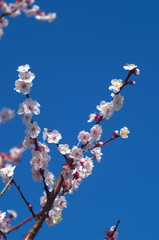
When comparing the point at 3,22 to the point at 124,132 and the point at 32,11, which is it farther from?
the point at 124,132

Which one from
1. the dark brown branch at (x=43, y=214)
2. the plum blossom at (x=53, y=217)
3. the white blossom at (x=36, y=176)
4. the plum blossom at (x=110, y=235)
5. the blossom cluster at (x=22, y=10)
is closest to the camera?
the blossom cluster at (x=22, y=10)

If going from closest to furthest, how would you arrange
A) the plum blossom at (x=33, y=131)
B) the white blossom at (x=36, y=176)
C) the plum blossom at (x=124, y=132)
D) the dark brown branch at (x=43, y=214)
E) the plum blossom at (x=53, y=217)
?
the dark brown branch at (x=43, y=214) < the plum blossom at (x=33, y=131) < the white blossom at (x=36, y=176) < the plum blossom at (x=53, y=217) < the plum blossom at (x=124, y=132)

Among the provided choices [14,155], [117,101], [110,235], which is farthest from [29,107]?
[110,235]

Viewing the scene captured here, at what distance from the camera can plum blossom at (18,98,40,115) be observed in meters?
3.80

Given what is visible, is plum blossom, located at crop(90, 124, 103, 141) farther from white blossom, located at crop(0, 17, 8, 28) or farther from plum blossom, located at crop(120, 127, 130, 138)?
white blossom, located at crop(0, 17, 8, 28)

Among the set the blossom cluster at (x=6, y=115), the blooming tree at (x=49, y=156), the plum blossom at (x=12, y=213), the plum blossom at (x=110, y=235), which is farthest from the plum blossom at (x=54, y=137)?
the blossom cluster at (x=6, y=115)

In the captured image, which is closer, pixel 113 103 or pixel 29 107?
pixel 29 107

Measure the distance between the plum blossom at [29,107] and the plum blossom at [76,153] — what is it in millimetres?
684

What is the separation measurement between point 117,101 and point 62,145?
3.29 ft

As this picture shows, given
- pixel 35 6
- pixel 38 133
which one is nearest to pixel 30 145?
pixel 38 133

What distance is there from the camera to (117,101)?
4367mm

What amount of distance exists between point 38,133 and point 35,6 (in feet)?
4.86

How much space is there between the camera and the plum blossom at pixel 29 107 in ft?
12.5

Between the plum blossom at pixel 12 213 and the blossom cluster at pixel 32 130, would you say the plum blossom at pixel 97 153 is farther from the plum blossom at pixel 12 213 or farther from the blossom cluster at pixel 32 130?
the plum blossom at pixel 12 213
